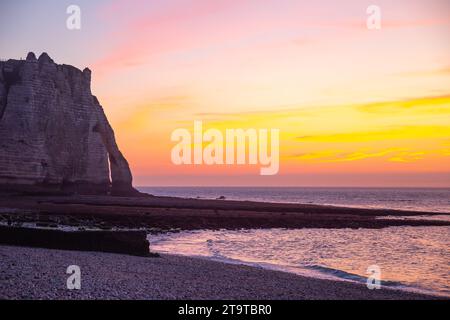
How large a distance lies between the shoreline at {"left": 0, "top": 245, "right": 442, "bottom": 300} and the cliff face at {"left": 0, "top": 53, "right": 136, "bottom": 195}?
56908 millimetres

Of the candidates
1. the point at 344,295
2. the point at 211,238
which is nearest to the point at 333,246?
the point at 211,238

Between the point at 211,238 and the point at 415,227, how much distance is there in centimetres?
2768

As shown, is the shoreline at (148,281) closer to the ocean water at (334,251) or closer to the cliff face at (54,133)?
the ocean water at (334,251)

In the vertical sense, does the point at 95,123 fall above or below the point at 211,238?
above

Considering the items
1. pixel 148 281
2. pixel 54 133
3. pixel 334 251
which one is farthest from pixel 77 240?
pixel 54 133

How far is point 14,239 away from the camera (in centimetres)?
2289

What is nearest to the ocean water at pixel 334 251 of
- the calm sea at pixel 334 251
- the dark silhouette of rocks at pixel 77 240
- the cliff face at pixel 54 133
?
the calm sea at pixel 334 251

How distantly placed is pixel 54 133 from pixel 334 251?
60904 mm

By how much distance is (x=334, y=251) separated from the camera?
32.2 meters

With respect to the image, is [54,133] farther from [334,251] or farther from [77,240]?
[77,240]

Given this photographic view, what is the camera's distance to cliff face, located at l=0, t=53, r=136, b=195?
7369cm

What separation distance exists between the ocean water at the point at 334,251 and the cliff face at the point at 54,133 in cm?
4197
